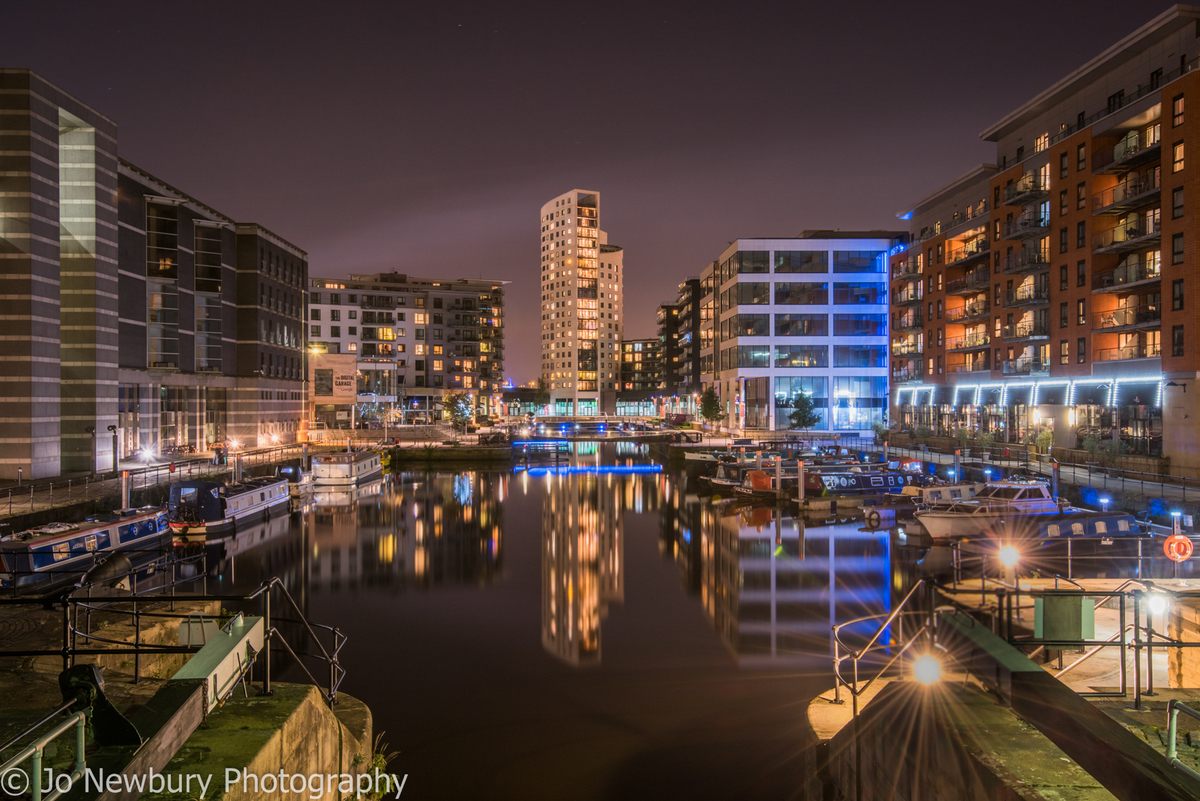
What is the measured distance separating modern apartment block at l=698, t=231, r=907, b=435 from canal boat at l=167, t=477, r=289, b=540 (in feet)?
203

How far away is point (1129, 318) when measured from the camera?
135ft

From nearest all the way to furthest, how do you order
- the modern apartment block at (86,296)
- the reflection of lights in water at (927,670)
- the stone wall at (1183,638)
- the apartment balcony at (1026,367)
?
the reflection of lights in water at (927,670) < the stone wall at (1183,638) < the modern apartment block at (86,296) < the apartment balcony at (1026,367)

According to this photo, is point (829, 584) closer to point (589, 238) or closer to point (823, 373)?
point (823, 373)

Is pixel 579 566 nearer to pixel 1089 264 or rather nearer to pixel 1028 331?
pixel 1089 264

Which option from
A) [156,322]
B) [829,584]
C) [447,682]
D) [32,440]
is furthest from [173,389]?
[829,584]

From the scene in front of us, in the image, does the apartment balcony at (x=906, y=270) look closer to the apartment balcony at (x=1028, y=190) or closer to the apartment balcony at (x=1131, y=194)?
the apartment balcony at (x=1028, y=190)

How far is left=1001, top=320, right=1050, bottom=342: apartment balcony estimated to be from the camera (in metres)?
50.9

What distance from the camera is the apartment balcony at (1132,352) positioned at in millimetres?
39531

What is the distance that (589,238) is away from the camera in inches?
6959

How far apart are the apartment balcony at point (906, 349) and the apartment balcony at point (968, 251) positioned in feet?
35.3

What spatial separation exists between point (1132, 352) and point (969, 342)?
883 inches

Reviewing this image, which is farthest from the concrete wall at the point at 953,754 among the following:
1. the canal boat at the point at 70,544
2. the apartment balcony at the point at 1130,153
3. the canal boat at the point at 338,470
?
the canal boat at the point at 338,470

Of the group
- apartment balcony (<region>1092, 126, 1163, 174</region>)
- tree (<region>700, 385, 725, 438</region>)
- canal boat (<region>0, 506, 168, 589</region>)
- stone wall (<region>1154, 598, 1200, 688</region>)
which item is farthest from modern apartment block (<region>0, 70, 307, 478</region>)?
tree (<region>700, 385, 725, 438</region>)

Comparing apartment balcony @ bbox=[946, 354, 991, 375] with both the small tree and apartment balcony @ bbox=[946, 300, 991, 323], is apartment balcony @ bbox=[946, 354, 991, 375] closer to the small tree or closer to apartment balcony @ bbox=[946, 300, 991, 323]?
apartment balcony @ bbox=[946, 300, 991, 323]
